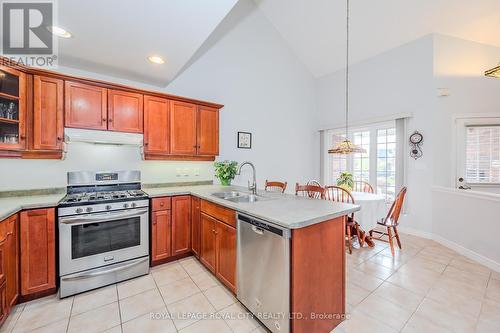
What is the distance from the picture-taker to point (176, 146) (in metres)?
3.05

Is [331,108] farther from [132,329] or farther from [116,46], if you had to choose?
[132,329]

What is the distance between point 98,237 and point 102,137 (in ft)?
3.78

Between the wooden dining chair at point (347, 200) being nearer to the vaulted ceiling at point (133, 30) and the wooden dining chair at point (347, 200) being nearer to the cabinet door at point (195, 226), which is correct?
the cabinet door at point (195, 226)

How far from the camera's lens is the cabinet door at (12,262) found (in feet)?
5.61

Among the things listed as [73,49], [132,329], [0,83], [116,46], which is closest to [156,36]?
[116,46]

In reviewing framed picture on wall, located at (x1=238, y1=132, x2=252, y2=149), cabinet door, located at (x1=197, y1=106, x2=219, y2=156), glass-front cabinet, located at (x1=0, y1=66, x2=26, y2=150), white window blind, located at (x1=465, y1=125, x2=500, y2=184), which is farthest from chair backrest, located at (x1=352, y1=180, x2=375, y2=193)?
glass-front cabinet, located at (x1=0, y1=66, x2=26, y2=150)

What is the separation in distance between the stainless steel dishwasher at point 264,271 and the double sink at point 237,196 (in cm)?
65

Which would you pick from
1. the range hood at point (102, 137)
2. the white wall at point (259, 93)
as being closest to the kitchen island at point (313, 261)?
the range hood at point (102, 137)

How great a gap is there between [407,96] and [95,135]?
16.5 ft

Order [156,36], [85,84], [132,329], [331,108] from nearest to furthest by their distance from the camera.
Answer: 1. [132,329]
2. [156,36]
3. [85,84]
4. [331,108]

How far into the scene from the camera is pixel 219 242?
2.18 meters

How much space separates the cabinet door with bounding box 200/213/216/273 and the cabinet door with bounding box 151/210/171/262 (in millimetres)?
463

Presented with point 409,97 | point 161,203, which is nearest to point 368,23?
point 409,97

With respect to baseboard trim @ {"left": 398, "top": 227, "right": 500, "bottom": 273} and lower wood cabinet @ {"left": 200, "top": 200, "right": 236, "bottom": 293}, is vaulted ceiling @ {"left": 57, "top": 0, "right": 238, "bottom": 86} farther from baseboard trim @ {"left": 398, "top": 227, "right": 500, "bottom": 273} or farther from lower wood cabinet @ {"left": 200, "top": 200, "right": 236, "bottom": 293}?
baseboard trim @ {"left": 398, "top": 227, "right": 500, "bottom": 273}
